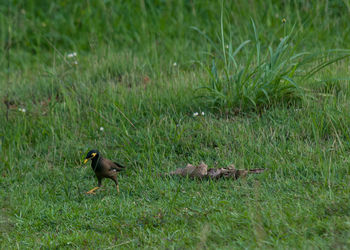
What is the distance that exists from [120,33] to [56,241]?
18.2 ft

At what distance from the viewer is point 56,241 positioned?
413 cm

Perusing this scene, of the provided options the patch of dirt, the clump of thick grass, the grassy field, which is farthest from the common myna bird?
the clump of thick grass

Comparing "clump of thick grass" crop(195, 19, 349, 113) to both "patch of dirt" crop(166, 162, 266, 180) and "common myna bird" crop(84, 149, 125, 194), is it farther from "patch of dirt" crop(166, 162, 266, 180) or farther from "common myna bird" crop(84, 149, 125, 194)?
"common myna bird" crop(84, 149, 125, 194)

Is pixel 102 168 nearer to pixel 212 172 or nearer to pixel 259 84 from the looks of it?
pixel 212 172

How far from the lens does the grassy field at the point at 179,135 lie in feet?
13.3

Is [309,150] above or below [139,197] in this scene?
above

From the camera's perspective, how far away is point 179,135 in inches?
219

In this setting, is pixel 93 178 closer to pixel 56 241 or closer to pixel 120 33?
pixel 56 241

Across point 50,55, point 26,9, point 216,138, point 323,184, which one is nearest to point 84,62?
point 50,55

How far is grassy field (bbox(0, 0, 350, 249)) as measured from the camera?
13.3 feet

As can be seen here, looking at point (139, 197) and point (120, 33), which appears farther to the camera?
point (120, 33)

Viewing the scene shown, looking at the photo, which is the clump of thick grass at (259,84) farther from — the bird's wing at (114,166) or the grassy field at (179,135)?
the bird's wing at (114,166)

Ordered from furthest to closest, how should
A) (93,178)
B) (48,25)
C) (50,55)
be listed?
(48,25), (50,55), (93,178)

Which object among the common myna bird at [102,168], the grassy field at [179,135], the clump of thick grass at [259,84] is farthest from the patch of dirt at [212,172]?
the clump of thick grass at [259,84]
